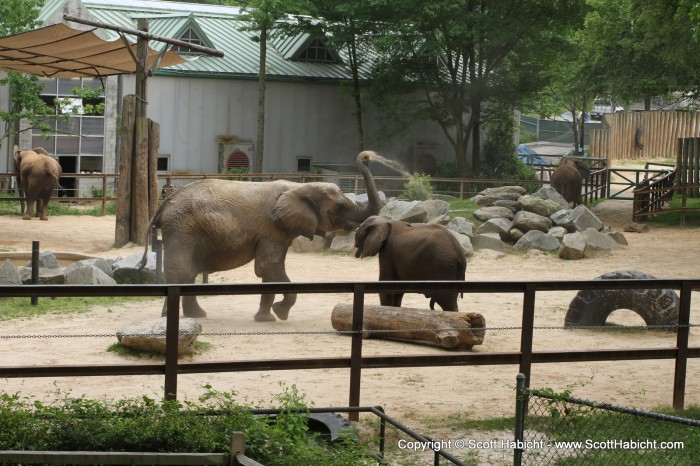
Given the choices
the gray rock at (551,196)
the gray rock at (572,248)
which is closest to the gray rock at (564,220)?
the gray rock at (572,248)

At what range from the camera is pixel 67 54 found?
851 inches

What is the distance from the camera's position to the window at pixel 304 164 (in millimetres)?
38056

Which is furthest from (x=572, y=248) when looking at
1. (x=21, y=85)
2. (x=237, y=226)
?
(x=21, y=85)

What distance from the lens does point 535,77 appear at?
35.9m

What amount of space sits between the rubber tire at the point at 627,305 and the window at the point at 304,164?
2573 centimetres

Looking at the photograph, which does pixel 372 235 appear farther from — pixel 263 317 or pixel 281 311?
pixel 263 317

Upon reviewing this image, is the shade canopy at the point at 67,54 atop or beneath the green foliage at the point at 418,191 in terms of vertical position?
atop

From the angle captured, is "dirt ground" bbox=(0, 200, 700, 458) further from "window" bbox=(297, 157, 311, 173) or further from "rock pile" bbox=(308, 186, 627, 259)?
"window" bbox=(297, 157, 311, 173)

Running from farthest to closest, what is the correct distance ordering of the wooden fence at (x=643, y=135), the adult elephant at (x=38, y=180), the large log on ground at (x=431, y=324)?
the wooden fence at (x=643, y=135)
the adult elephant at (x=38, y=180)
the large log on ground at (x=431, y=324)

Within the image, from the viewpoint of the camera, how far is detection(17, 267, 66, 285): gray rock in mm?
14289

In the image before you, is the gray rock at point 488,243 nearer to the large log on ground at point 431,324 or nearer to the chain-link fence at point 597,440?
the large log on ground at point 431,324

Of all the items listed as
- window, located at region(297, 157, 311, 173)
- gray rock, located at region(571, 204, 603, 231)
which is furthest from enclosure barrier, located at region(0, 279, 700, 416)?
window, located at region(297, 157, 311, 173)

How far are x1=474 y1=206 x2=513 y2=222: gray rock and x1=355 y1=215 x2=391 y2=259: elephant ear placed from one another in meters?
10.4

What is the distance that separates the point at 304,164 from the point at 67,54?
1723 cm
